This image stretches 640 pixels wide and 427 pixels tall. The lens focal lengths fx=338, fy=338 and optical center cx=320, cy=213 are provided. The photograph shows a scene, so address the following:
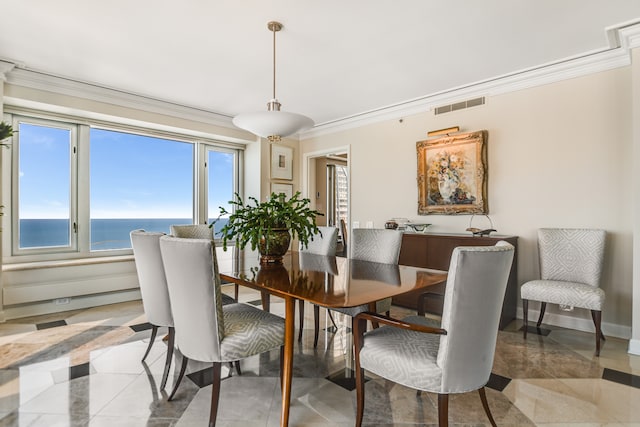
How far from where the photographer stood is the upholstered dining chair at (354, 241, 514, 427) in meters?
1.39

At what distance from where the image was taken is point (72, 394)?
2041 mm

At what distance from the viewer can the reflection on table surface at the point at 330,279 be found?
159 centimetres

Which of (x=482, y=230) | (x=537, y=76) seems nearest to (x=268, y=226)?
(x=482, y=230)

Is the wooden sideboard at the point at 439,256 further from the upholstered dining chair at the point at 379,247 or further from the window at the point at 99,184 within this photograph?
the window at the point at 99,184

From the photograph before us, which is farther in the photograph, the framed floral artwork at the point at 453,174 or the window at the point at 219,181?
the window at the point at 219,181

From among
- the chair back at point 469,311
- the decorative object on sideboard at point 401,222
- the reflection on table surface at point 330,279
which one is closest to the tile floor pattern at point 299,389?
the chair back at point 469,311

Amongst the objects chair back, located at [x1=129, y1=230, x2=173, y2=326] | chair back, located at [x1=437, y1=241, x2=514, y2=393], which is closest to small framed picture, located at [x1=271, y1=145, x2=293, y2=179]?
chair back, located at [x1=129, y1=230, x2=173, y2=326]

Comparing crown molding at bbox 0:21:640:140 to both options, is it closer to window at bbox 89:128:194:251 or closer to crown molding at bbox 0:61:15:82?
crown molding at bbox 0:61:15:82

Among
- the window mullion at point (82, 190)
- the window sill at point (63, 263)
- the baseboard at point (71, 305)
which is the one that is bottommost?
the baseboard at point (71, 305)

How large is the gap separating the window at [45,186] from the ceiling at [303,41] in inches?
32.2

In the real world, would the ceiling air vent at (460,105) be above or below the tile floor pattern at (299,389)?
above

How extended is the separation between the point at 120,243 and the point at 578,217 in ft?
17.0

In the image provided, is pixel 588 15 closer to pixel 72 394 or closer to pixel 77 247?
pixel 72 394

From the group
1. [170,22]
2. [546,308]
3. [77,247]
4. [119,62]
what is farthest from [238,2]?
[546,308]
